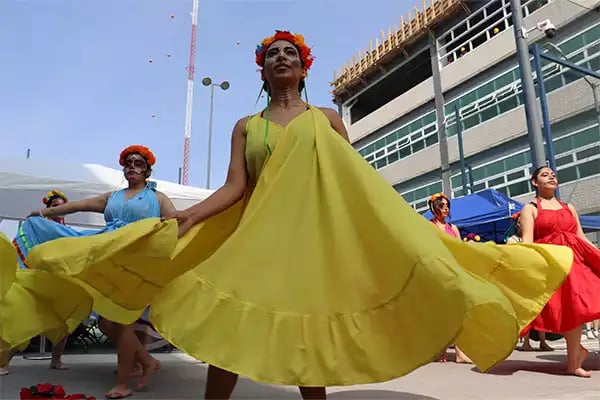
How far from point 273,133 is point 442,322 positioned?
0.97 m

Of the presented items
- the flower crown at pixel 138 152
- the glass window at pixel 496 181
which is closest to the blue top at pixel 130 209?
the flower crown at pixel 138 152

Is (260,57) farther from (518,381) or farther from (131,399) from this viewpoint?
(518,381)

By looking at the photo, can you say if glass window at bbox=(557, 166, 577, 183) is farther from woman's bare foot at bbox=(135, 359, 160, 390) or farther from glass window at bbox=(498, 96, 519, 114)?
woman's bare foot at bbox=(135, 359, 160, 390)

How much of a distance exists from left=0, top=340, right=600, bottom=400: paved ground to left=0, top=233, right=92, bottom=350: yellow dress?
35.2 inches

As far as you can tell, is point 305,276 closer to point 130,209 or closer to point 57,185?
point 130,209

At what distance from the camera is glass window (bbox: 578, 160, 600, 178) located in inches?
626

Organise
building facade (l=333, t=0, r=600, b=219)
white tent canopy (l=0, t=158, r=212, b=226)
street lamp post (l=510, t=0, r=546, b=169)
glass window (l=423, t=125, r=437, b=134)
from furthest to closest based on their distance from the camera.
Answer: glass window (l=423, t=125, r=437, b=134) < building facade (l=333, t=0, r=600, b=219) < street lamp post (l=510, t=0, r=546, b=169) < white tent canopy (l=0, t=158, r=212, b=226)

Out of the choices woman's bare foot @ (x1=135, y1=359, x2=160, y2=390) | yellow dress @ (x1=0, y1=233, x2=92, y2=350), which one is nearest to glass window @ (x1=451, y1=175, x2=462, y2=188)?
woman's bare foot @ (x1=135, y1=359, x2=160, y2=390)

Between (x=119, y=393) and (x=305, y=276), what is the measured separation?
6.64ft

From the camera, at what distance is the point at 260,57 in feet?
7.07

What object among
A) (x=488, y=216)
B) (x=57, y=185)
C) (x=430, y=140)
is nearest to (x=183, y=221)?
(x=57, y=185)

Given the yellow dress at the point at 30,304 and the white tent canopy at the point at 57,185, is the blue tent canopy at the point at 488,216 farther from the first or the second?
the yellow dress at the point at 30,304

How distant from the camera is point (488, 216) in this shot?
8578mm

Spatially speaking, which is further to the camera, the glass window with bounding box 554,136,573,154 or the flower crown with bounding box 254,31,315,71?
the glass window with bounding box 554,136,573,154
